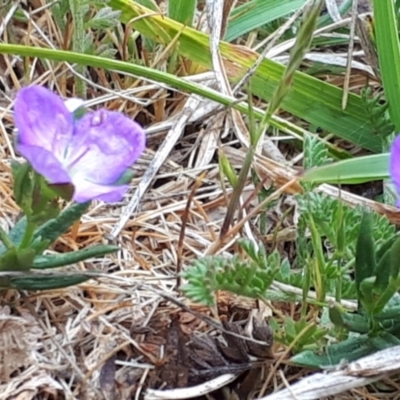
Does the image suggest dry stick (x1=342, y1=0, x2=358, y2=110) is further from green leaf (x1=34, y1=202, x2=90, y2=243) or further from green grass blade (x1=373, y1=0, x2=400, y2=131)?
green leaf (x1=34, y1=202, x2=90, y2=243)

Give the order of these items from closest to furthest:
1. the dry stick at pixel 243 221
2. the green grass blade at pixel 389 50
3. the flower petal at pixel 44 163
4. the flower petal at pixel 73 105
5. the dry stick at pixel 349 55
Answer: the flower petal at pixel 44 163, the flower petal at pixel 73 105, the dry stick at pixel 243 221, the green grass blade at pixel 389 50, the dry stick at pixel 349 55

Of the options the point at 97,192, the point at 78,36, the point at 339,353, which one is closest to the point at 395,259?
the point at 339,353

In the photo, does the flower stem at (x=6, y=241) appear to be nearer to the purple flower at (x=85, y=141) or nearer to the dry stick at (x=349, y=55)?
the purple flower at (x=85, y=141)

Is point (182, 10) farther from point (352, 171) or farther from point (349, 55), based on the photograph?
point (352, 171)

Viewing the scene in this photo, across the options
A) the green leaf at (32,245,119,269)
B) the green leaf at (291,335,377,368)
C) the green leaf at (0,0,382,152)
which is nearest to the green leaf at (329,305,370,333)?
the green leaf at (291,335,377,368)

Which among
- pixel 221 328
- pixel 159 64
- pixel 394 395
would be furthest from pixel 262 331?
pixel 159 64

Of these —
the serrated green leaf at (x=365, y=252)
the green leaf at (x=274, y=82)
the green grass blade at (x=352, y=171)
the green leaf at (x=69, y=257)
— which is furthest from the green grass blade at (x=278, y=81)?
the green leaf at (x=69, y=257)

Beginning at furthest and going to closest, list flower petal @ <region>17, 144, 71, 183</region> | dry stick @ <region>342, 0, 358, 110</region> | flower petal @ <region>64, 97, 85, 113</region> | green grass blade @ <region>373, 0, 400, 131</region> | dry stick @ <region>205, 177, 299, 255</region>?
1. dry stick @ <region>342, 0, 358, 110</region>
2. green grass blade @ <region>373, 0, 400, 131</region>
3. dry stick @ <region>205, 177, 299, 255</region>
4. flower petal @ <region>64, 97, 85, 113</region>
5. flower petal @ <region>17, 144, 71, 183</region>
